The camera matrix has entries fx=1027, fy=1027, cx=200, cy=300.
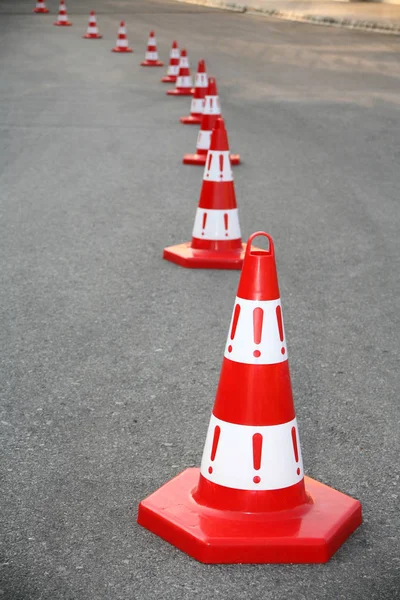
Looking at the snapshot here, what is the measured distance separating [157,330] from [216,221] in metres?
1.57

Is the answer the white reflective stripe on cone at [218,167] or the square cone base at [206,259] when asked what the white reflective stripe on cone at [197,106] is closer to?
the white reflective stripe on cone at [218,167]

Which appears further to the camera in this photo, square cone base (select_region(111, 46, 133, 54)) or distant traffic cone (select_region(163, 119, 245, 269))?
square cone base (select_region(111, 46, 133, 54))

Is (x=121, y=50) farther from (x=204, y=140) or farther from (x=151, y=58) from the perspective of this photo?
(x=204, y=140)

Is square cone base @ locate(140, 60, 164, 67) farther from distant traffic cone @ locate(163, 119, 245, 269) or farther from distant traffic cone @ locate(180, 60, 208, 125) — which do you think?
distant traffic cone @ locate(163, 119, 245, 269)

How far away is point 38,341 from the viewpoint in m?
5.50

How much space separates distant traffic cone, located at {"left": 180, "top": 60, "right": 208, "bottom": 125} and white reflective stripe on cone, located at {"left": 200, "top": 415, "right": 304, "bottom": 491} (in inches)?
406

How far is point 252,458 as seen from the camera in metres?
3.47

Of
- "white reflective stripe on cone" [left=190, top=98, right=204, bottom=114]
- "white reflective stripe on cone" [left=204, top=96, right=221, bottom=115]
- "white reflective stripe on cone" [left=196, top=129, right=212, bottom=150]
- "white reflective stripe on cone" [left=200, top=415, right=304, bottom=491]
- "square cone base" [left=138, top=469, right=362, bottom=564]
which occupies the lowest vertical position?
"white reflective stripe on cone" [left=190, top=98, right=204, bottom=114]

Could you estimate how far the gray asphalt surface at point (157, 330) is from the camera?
3387mm

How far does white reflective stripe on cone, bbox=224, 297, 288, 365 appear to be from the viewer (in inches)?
136

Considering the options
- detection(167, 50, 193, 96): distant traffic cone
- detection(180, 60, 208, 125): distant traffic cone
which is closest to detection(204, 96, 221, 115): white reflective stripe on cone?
detection(180, 60, 208, 125): distant traffic cone

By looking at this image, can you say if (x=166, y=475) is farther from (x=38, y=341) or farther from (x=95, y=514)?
(x=38, y=341)

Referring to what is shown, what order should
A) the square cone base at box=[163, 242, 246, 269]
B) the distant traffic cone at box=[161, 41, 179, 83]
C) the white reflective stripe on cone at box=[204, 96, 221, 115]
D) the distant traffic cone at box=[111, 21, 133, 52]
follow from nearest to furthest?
the square cone base at box=[163, 242, 246, 269]
the white reflective stripe on cone at box=[204, 96, 221, 115]
the distant traffic cone at box=[161, 41, 179, 83]
the distant traffic cone at box=[111, 21, 133, 52]

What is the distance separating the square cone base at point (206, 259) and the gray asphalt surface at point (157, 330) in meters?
0.11
